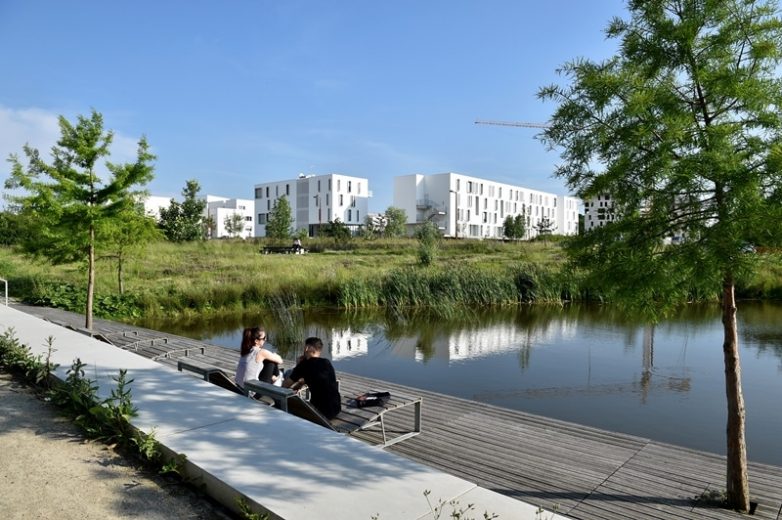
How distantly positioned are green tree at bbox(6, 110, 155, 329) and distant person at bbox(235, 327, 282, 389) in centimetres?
556

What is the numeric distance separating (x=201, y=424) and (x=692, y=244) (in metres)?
3.45

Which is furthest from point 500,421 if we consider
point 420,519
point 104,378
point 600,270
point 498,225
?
point 498,225

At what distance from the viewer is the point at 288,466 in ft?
10.1

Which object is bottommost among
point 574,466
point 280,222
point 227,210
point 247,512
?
point 574,466

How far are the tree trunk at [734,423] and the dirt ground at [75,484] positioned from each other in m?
3.33

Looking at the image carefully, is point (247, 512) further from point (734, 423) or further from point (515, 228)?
point (515, 228)

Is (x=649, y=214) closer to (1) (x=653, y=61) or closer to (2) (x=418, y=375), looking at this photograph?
(1) (x=653, y=61)

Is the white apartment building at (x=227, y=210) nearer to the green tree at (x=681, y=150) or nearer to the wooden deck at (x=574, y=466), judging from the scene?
the wooden deck at (x=574, y=466)

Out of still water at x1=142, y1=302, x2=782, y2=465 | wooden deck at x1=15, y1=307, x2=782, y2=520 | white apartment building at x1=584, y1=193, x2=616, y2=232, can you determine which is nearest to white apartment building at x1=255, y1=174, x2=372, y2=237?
still water at x1=142, y1=302, x2=782, y2=465

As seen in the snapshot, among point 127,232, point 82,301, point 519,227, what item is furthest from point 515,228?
point 127,232

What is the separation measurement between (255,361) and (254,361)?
11 millimetres

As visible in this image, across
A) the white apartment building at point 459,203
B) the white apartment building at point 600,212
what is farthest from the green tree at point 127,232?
the white apartment building at point 459,203

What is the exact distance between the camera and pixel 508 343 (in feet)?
40.6

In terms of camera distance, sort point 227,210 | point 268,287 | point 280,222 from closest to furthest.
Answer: point 268,287
point 280,222
point 227,210
